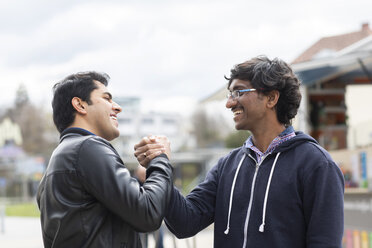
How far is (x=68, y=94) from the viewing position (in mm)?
2221

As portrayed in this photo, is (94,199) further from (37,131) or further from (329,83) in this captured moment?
(37,131)

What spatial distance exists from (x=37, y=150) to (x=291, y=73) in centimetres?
5991

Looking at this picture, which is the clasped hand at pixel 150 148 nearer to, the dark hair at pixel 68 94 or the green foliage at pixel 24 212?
the dark hair at pixel 68 94

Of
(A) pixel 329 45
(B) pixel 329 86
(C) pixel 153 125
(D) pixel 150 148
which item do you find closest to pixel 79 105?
(D) pixel 150 148

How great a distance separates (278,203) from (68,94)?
110 cm

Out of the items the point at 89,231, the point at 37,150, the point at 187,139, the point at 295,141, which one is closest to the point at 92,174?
the point at 89,231

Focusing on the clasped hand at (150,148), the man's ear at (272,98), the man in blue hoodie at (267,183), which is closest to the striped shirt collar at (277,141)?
the man in blue hoodie at (267,183)

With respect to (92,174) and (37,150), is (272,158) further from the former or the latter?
(37,150)

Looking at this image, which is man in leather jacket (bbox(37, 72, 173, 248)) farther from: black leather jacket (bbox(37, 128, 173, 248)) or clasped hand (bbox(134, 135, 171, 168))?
clasped hand (bbox(134, 135, 171, 168))

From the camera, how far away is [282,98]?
8.11 feet

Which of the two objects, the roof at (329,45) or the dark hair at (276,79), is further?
the roof at (329,45)

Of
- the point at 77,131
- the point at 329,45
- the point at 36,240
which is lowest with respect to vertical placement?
the point at 36,240

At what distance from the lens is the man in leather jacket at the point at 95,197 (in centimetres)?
199

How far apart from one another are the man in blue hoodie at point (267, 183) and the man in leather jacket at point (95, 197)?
28 cm
